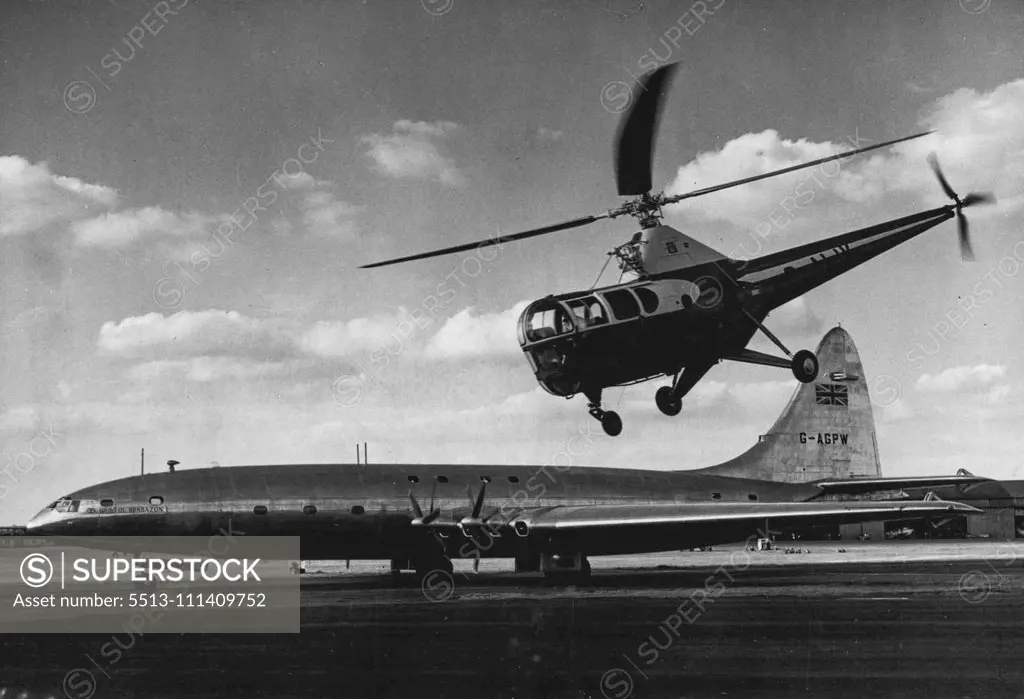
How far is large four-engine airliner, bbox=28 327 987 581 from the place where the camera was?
26.1m

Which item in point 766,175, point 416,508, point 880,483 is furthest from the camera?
point 880,483

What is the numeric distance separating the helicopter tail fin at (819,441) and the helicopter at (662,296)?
17902 millimetres

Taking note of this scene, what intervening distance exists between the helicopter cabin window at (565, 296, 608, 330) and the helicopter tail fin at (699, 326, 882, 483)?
1993 centimetres

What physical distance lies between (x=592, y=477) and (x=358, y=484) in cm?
764

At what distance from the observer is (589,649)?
13328mm

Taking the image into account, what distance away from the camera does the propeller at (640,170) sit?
17.7 meters

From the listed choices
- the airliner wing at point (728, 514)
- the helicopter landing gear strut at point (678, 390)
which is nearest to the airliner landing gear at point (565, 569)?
the airliner wing at point (728, 514)

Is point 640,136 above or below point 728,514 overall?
above

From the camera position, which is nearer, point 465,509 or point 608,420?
point 608,420

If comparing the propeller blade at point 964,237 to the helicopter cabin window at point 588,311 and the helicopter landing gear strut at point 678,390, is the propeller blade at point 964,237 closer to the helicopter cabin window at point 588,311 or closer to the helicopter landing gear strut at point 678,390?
the helicopter landing gear strut at point 678,390

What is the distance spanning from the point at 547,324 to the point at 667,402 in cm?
311

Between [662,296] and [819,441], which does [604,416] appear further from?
[819,441]

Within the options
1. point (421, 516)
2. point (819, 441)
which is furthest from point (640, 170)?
point (819, 441)

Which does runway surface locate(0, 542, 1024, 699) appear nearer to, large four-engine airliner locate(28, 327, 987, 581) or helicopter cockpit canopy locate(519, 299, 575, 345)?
large four-engine airliner locate(28, 327, 987, 581)
